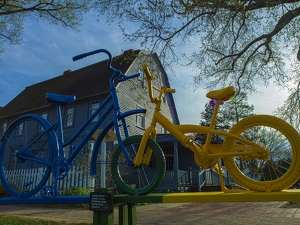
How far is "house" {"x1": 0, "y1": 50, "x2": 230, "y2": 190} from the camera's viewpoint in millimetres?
15766

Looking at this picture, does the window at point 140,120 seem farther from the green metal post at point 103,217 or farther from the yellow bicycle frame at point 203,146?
the green metal post at point 103,217

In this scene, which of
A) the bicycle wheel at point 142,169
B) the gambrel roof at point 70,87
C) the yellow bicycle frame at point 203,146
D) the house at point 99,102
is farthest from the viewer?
the gambrel roof at point 70,87

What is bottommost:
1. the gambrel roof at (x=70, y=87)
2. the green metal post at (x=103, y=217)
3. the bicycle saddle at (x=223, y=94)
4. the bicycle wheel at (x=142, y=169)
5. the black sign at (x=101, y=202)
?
the green metal post at (x=103, y=217)

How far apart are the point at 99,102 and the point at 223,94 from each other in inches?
623

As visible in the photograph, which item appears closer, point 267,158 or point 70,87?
point 267,158

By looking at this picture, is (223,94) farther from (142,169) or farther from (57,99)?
(57,99)

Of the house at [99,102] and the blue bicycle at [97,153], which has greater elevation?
the house at [99,102]

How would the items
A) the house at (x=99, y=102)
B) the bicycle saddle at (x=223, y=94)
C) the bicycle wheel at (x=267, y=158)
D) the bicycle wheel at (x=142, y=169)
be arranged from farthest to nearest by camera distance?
the house at (x=99, y=102) → the bicycle saddle at (x=223, y=94) → the bicycle wheel at (x=142, y=169) → the bicycle wheel at (x=267, y=158)

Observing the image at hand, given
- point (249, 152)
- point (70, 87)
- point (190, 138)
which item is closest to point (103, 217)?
point (190, 138)

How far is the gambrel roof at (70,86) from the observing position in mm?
18698

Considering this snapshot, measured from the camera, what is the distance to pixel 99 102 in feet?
58.9

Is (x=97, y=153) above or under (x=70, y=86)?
under

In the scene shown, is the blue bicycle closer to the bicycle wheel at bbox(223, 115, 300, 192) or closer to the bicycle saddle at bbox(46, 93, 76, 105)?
the bicycle saddle at bbox(46, 93, 76, 105)

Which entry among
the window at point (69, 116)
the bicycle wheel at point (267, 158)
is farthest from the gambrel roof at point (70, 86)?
the bicycle wheel at point (267, 158)
